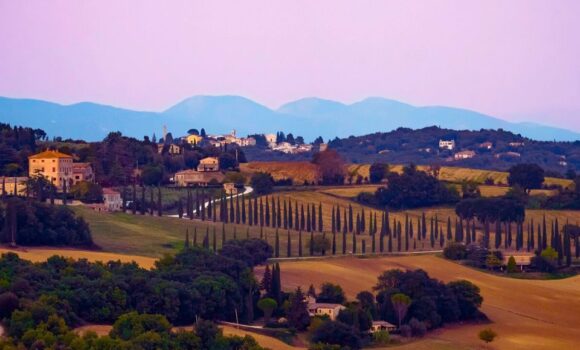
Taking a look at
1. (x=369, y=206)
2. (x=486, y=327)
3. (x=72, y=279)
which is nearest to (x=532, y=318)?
(x=486, y=327)

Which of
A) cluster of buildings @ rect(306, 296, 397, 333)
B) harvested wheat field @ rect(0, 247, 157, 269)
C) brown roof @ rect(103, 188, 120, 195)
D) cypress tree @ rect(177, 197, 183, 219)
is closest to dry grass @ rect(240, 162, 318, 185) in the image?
brown roof @ rect(103, 188, 120, 195)

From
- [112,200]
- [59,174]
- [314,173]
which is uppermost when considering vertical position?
[314,173]

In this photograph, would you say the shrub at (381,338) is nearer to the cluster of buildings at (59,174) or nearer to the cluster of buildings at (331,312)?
the cluster of buildings at (331,312)

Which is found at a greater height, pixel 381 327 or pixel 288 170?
pixel 288 170

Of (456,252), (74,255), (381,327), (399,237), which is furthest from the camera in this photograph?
(399,237)

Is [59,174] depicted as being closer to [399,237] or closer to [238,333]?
[399,237]

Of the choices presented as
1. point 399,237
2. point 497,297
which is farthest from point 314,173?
point 497,297

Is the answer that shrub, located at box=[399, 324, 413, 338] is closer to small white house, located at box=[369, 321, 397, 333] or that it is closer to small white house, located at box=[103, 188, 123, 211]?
small white house, located at box=[369, 321, 397, 333]

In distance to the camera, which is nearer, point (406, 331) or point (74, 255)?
point (406, 331)
